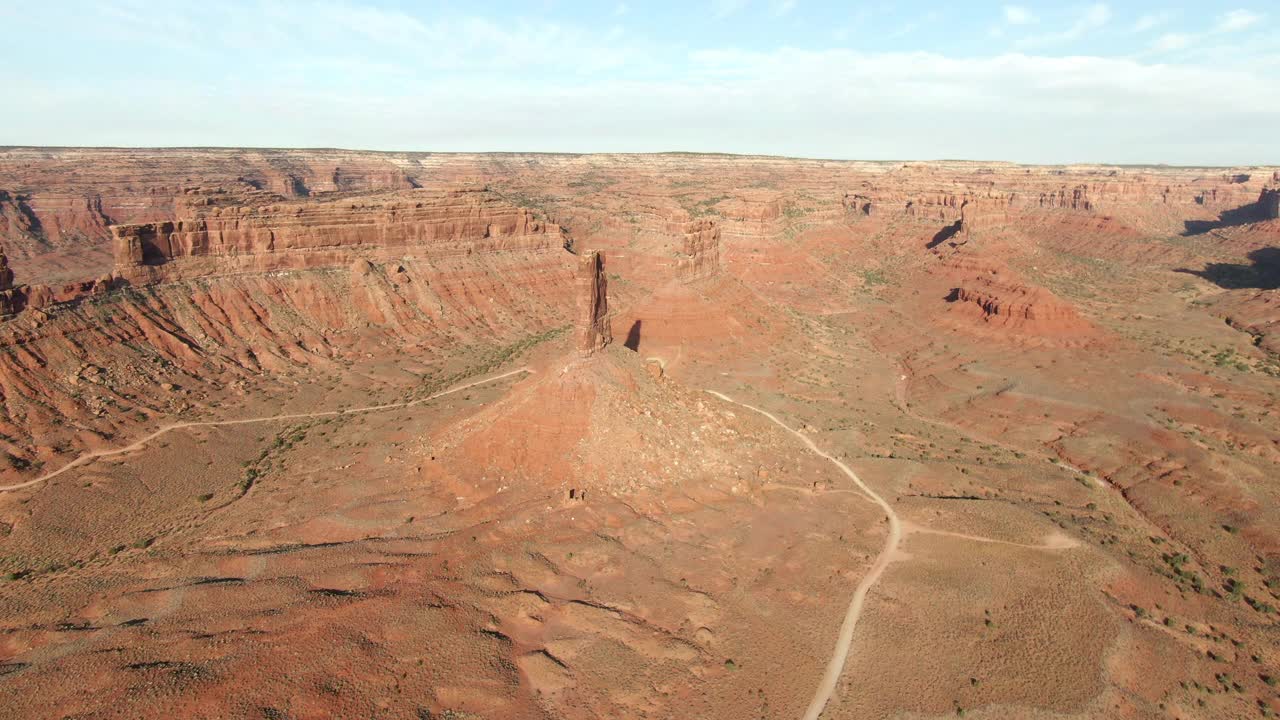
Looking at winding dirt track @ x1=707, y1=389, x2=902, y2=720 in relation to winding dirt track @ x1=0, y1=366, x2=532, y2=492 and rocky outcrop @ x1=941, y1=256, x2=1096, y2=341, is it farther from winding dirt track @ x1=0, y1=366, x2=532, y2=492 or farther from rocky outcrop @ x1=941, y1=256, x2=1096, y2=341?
rocky outcrop @ x1=941, y1=256, x2=1096, y2=341

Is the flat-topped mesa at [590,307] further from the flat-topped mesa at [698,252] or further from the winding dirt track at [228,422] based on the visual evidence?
the flat-topped mesa at [698,252]

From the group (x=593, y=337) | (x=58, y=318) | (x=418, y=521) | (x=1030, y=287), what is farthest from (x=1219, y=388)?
(x=58, y=318)

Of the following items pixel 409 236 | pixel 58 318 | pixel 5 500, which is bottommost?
pixel 5 500

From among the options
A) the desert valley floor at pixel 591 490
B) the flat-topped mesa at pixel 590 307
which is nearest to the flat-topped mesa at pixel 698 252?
the desert valley floor at pixel 591 490

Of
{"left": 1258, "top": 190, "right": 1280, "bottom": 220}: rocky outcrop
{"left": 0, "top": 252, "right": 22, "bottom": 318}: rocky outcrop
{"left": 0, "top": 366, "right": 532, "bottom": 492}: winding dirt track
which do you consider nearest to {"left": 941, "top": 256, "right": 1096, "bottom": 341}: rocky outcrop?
{"left": 0, "top": 366, "right": 532, "bottom": 492}: winding dirt track

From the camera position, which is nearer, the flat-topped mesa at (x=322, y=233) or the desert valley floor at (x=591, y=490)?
the desert valley floor at (x=591, y=490)

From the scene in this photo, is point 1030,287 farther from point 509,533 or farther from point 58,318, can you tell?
point 58,318

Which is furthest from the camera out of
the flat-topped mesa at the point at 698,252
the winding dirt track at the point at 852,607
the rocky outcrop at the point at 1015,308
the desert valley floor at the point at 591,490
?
the rocky outcrop at the point at 1015,308
